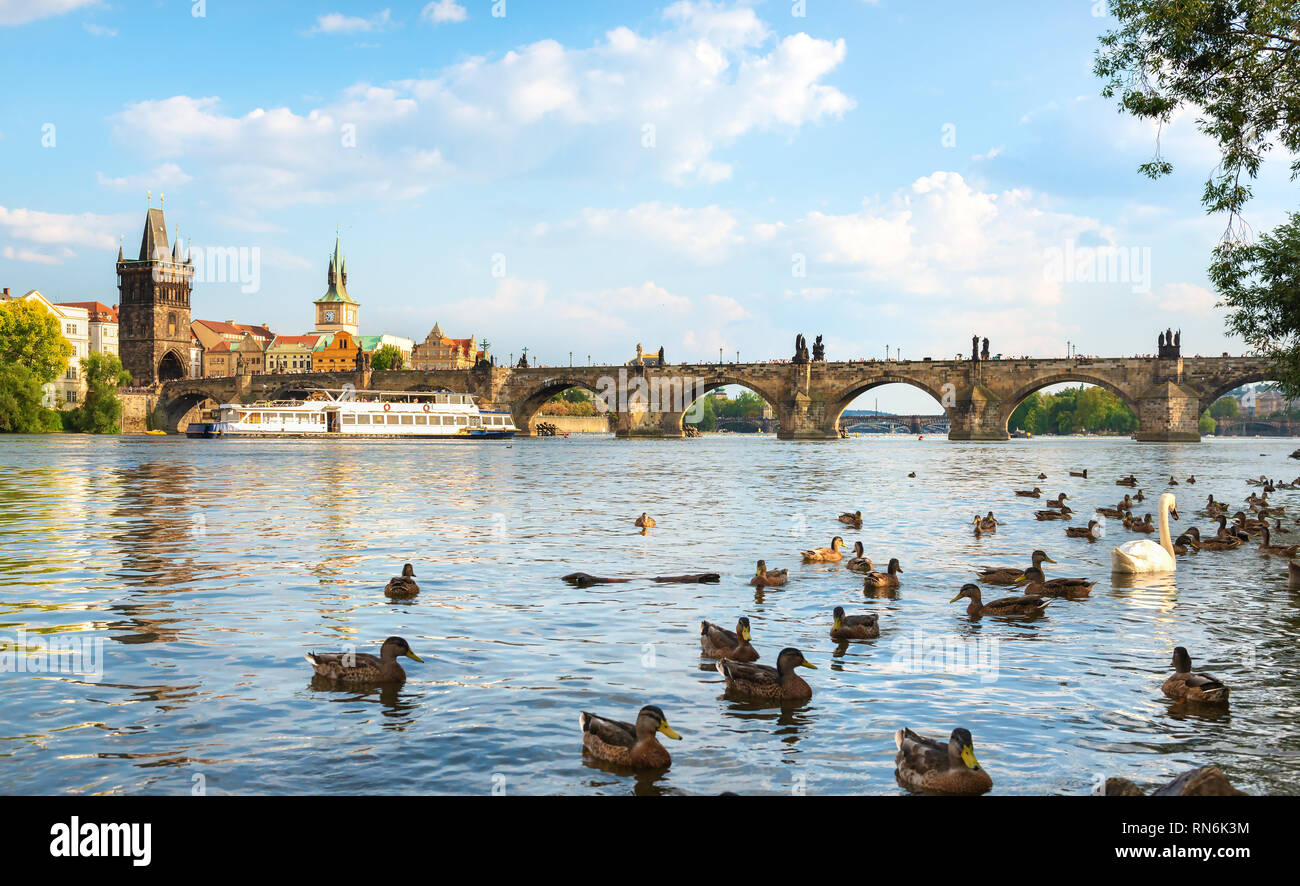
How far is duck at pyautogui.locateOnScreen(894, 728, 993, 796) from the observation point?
19.1ft

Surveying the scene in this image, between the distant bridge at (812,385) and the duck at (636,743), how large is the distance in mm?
76124

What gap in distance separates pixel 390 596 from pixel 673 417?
330 ft

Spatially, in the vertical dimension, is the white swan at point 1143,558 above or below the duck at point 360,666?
above

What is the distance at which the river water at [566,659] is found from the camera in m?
6.24

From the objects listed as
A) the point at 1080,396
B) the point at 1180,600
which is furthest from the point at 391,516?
the point at 1080,396

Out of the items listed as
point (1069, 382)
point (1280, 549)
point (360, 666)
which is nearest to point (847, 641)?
point (360, 666)

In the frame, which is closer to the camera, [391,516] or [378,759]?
[378,759]

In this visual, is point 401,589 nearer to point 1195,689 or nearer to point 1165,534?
point 1195,689

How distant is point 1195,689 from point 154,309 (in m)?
169

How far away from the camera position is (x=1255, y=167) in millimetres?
17562

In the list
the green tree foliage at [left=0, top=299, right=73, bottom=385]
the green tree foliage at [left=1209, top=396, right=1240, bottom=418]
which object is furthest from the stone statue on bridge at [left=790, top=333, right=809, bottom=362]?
the green tree foliage at [left=1209, top=396, right=1240, bottom=418]

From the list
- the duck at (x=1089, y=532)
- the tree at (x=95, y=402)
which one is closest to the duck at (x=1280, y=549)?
the duck at (x=1089, y=532)

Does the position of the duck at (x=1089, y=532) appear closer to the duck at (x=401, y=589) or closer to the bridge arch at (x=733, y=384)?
the duck at (x=401, y=589)
